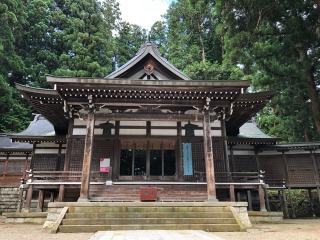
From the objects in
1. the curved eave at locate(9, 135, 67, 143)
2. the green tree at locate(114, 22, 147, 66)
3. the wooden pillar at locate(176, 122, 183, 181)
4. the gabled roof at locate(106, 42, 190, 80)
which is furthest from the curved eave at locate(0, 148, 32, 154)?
the green tree at locate(114, 22, 147, 66)

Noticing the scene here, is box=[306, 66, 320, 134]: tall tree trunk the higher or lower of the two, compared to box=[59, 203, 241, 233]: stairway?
higher

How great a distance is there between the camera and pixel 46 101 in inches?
524

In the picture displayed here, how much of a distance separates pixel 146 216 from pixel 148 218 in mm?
202

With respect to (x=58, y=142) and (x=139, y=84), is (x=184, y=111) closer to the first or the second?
(x=139, y=84)

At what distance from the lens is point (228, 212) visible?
10.3m

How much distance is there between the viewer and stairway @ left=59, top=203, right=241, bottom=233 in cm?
921

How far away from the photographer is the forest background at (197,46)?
49.1 feet

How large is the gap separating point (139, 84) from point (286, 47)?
891 cm

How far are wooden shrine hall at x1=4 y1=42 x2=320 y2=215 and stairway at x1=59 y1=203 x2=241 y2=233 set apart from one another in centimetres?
143

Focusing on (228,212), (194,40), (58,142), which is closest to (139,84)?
(228,212)

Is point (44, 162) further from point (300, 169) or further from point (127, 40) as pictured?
point (127, 40)

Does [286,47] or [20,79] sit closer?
Result: [286,47]

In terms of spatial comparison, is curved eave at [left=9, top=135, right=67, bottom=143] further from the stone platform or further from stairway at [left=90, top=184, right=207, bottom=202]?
the stone platform

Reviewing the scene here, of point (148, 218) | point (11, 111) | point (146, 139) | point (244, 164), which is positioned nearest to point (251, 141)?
point (244, 164)
